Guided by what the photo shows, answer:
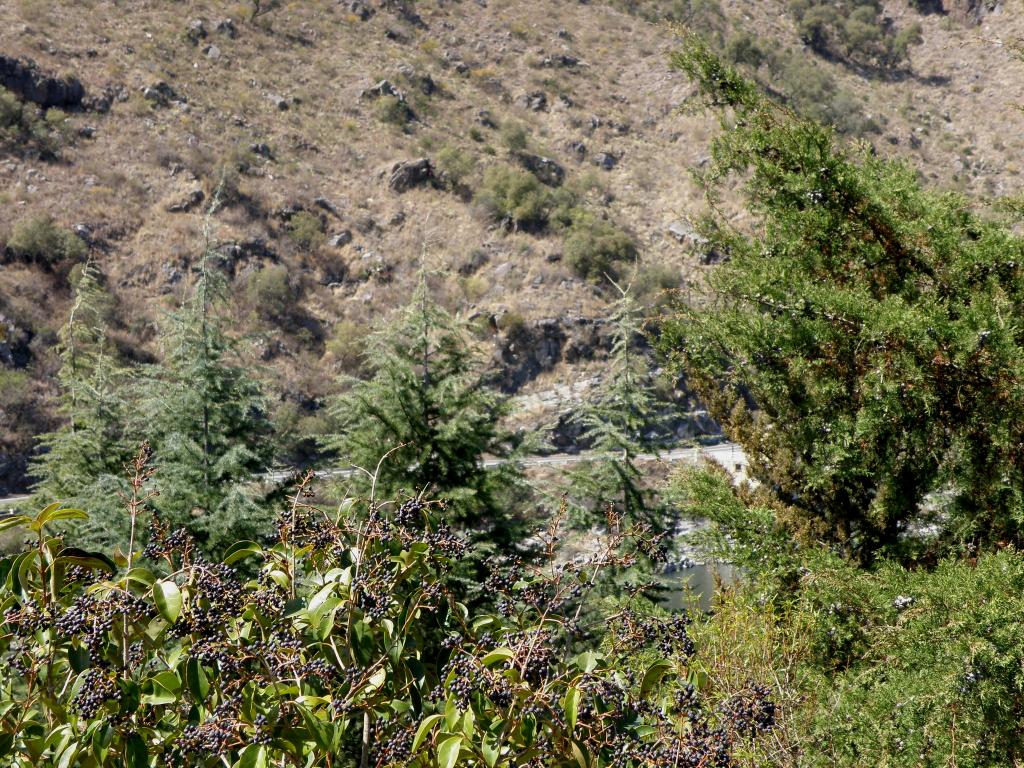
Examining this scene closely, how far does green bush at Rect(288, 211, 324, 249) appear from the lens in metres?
34.3

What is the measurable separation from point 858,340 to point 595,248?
31.6 metres

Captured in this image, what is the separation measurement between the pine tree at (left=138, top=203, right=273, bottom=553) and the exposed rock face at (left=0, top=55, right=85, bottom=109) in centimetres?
3235

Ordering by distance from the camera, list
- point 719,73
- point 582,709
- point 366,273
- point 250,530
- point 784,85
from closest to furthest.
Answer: point 582,709
point 719,73
point 250,530
point 366,273
point 784,85

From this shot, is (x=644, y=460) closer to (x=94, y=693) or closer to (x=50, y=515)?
(x=50, y=515)

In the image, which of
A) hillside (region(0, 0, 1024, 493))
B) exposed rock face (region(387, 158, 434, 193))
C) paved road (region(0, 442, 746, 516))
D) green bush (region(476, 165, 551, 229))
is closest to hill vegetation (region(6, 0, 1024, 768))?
paved road (region(0, 442, 746, 516))

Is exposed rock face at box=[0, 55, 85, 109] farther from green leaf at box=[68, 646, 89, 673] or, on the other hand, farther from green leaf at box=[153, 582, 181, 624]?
green leaf at box=[153, 582, 181, 624]

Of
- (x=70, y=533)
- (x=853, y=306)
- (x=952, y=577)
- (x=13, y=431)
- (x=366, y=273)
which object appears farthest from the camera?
(x=366, y=273)

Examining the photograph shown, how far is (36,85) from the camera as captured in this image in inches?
1353

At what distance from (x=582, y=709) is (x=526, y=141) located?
142 feet

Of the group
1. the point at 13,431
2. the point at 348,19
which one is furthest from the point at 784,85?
the point at 13,431

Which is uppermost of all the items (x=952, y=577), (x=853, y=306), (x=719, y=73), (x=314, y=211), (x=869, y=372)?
(x=719, y=73)

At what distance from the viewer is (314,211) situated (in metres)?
36.0

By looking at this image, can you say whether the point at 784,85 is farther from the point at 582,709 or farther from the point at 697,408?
the point at 582,709

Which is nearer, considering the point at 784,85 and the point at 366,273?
the point at 366,273
